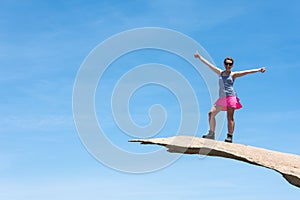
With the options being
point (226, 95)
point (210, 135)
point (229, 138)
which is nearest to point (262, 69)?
point (226, 95)

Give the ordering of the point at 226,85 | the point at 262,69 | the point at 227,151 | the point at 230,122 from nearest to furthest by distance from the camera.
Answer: the point at 227,151 → the point at 230,122 → the point at 226,85 → the point at 262,69

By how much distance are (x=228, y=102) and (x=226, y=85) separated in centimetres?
39

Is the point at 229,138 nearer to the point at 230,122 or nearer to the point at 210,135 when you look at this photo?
the point at 230,122

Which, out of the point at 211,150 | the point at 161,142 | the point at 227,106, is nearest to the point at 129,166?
the point at 161,142

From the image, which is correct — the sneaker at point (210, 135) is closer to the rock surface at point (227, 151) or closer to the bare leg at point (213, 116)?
the bare leg at point (213, 116)

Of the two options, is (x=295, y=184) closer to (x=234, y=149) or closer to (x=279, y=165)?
(x=279, y=165)

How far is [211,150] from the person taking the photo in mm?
11328

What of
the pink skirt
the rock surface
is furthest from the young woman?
the rock surface

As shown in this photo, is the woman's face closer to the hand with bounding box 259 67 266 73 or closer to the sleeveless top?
the sleeveless top

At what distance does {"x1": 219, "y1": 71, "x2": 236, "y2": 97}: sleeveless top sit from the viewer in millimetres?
12109

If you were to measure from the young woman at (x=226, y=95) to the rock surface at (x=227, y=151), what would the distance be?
40 cm

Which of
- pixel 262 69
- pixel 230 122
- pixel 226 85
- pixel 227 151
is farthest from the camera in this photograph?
pixel 262 69

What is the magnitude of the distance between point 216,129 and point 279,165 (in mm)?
1460

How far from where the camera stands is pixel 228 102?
12008mm
